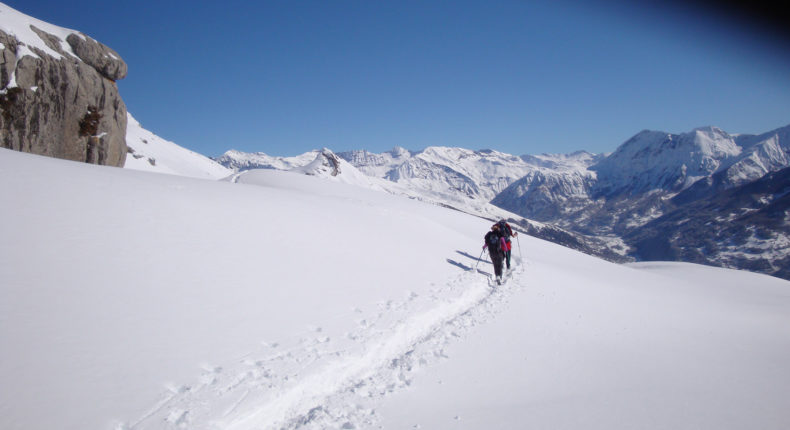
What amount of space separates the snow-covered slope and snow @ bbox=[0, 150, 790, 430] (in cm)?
5294

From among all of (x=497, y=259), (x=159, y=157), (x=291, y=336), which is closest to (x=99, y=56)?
(x=159, y=157)

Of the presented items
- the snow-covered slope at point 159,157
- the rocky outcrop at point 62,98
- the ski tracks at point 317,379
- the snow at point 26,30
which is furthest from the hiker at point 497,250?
the snow-covered slope at point 159,157

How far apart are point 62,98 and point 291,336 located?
125ft

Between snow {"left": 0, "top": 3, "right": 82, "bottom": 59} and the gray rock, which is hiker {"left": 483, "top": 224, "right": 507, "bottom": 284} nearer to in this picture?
snow {"left": 0, "top": 3, "right": 82, "bottom": 59}

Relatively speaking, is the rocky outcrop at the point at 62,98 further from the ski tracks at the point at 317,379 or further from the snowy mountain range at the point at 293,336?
the ski tracks at the point at 317,379

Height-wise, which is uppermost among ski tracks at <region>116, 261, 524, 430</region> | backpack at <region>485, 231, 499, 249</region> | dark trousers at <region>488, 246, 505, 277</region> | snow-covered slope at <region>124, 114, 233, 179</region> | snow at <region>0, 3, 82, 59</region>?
snow at <region>0, 3, 82, 59</region>

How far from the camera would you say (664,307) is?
14.0 metres

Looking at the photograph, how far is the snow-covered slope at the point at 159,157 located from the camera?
55875 millimetres

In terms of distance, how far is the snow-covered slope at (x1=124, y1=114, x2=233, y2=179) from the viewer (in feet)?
183

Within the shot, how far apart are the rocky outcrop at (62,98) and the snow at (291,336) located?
23.1 m

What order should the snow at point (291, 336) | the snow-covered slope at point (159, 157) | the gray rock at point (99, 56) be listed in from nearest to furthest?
1. the snow at point (291, 336)
2. the gray rock at point (99, 56)
3. the snow-covered slope at point (159, 157)

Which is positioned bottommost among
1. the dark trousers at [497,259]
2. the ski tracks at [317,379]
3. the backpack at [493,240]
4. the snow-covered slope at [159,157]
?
the ski tracks at [317,379]

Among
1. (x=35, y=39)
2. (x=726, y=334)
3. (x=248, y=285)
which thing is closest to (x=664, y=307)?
(x=726, y=334)

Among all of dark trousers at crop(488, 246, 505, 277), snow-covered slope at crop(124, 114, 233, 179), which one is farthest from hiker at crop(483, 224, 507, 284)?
snow-covered slope at crop(124, 114, 233, 179)
